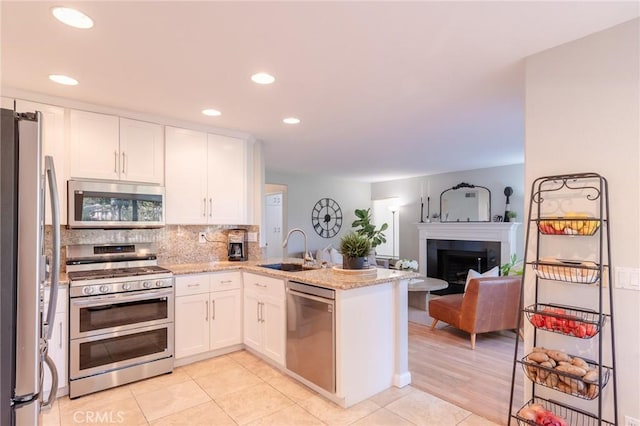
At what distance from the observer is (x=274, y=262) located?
3.89 m

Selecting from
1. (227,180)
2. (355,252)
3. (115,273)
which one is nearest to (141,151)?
(227,180)

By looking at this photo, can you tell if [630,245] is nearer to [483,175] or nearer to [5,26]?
[5,26]

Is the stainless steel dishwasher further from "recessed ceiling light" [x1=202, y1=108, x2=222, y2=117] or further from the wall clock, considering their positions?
the wall clock

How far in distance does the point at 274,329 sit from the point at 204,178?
5.69 ft

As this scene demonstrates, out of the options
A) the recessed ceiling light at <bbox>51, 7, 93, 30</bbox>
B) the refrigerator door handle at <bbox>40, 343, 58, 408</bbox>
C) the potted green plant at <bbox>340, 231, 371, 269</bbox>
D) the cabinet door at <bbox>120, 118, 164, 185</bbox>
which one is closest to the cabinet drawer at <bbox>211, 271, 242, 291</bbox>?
the cabinet door at <bbox>120, 118, 164, 185</bbox>

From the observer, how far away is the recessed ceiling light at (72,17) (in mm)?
1676

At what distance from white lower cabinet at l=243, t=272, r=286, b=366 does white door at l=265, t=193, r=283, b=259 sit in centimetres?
406

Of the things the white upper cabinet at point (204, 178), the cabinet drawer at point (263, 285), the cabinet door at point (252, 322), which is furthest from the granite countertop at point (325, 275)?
the white upper cabinet at point (204, 178)

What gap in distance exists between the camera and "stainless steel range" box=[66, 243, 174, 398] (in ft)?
8.82

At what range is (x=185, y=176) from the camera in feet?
11.8

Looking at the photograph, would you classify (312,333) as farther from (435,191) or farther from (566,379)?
(435,191)

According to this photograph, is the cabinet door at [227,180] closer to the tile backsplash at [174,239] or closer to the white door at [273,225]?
the tile backsplash at [174,239]

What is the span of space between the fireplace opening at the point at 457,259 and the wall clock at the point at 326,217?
2083 millimetres

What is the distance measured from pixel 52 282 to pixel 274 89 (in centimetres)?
188
